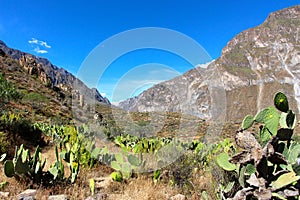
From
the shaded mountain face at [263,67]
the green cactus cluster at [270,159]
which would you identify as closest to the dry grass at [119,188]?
the green cactus cluster at [270,159]

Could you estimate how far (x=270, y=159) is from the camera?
220 cm

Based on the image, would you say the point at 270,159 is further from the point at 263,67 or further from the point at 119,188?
the point at 263,67

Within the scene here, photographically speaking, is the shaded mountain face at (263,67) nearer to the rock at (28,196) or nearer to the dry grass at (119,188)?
the dry grass at (119,188)

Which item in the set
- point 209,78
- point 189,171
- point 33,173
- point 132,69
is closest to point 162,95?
point 209,78

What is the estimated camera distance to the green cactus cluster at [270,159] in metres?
2.11

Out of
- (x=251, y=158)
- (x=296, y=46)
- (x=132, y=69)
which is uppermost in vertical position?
(x=296, y=46)

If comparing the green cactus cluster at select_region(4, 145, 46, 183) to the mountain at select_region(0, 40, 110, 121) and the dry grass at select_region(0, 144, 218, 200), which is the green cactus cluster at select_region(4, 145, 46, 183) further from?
the mountain at select_region(0, 40, 110, 121)

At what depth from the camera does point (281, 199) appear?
2131 mm

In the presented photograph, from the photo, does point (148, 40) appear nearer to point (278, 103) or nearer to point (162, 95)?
point (278, 103)

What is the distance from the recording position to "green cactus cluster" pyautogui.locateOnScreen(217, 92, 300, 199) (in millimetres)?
2113

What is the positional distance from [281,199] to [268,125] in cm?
64

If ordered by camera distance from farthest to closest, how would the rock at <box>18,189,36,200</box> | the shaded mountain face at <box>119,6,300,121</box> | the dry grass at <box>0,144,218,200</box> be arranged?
1. the shaded mountain face at <box>119,6,300,121</box>
2. the dry grass at <box>0,144,218,200</box>
3. the rock at <box>18,189,36,200</box>

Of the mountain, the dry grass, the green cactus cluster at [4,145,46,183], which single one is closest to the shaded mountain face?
the mountain

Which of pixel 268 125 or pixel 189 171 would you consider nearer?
pixel 268 125
